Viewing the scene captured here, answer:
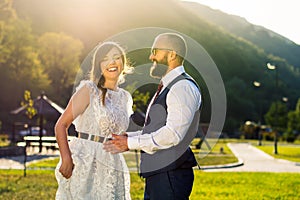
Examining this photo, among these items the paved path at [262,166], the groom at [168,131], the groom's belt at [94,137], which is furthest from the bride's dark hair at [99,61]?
the paved path at [262,166]

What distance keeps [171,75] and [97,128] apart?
1025 mm

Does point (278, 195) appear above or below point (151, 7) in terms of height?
below

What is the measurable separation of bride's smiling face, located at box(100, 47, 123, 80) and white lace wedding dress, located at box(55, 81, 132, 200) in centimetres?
18

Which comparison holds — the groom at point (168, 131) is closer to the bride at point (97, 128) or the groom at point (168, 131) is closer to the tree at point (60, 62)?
the bride at point (97, 128)

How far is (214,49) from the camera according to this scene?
128500mm

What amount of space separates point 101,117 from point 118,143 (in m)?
0.53

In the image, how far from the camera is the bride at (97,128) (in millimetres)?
5824

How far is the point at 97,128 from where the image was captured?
19.4 ft

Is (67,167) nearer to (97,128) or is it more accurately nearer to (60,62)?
(97,128)

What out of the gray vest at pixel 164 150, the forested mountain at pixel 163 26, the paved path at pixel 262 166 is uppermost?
the forested mountain at pixel 163 26

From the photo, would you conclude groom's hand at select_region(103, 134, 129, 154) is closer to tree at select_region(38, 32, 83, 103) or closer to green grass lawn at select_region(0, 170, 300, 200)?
green grass lawn at select_region(0, 170, 300, 200)

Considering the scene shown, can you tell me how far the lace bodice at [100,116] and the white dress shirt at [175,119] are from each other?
28.5 inches

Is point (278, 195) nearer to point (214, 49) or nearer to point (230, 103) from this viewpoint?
point (230, 103)

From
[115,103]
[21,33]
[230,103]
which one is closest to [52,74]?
[21,33]
